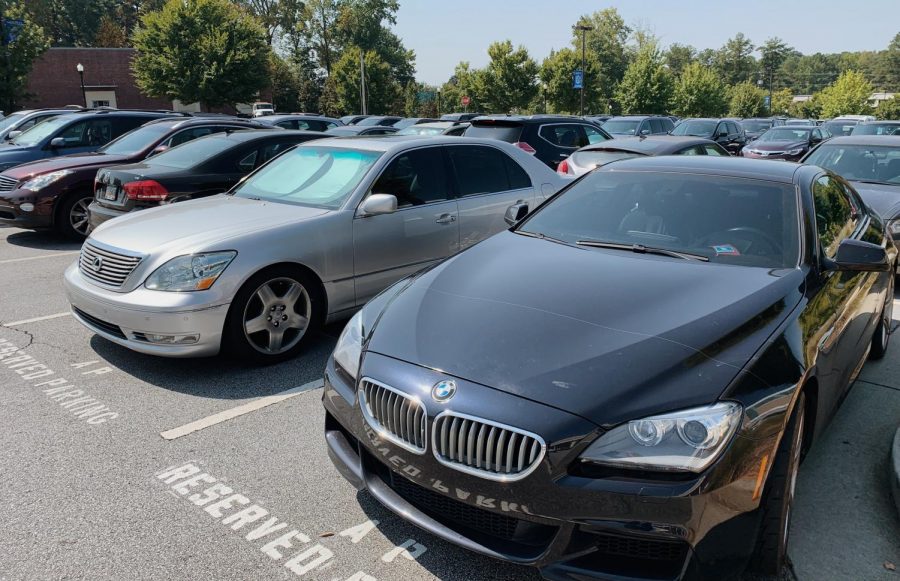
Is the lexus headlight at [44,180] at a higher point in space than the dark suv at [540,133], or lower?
lower

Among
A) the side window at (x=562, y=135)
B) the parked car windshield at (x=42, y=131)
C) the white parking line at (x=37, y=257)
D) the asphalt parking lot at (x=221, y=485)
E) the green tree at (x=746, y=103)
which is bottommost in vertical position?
the asphalt parking lot at (x=221, y=485)

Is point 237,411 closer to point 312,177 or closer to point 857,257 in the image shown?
point 312,177

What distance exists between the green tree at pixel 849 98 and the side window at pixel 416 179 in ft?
190

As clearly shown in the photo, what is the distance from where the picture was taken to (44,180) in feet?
29.1

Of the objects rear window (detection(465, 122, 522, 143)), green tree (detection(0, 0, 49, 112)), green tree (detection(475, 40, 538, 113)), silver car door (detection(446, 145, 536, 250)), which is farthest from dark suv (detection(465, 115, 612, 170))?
green tree (detection(475, 40, 538, 113))

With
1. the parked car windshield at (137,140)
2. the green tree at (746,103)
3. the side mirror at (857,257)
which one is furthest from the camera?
the green tree at (746,103)

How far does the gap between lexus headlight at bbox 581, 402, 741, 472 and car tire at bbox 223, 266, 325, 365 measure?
3.06 m

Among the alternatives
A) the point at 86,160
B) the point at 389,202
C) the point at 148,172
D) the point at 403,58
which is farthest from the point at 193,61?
the point at 403,58

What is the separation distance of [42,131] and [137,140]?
11.5 feet

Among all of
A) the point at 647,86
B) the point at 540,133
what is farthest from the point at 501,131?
the point at 647,86

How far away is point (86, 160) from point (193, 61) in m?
26.9

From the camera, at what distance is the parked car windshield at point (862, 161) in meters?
8.12

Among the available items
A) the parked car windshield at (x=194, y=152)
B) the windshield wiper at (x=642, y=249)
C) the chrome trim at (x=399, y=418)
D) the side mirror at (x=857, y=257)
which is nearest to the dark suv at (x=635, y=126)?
the parked car windshield at (x=194, y=152)

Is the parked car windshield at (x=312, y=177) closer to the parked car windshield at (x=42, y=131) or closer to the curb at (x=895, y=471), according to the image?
the curb at (x=895, y=471)
